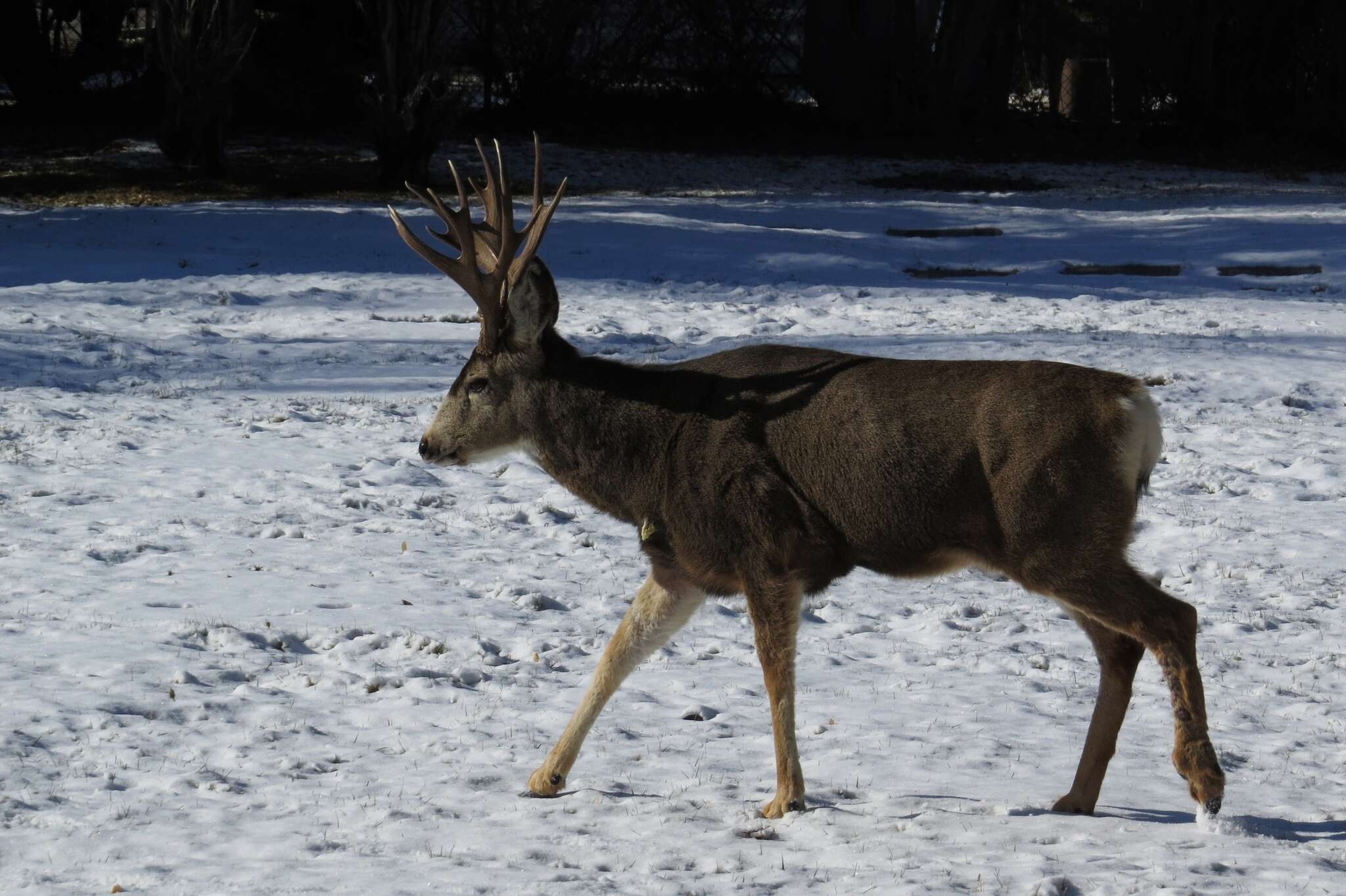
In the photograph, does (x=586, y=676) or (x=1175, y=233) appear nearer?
(x=586, y=676)

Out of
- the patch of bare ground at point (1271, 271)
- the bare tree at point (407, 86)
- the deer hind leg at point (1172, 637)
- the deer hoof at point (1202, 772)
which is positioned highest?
the bare tree at point (407, 86)

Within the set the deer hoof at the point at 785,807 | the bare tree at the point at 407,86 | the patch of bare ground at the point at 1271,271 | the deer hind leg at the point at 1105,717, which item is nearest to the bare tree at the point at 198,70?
the bare tree at the point at 407,86

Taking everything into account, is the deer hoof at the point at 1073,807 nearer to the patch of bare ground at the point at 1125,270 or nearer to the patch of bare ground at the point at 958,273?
the patch of bare ground at the point at 958,273

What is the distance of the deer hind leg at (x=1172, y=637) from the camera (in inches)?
183

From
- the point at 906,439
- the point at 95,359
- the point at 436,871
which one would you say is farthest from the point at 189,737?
the point at 95,359

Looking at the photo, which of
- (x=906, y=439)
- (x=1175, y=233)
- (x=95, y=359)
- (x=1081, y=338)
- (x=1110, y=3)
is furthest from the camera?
(x=1110, y=3)

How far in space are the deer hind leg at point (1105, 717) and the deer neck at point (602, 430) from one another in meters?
1.47

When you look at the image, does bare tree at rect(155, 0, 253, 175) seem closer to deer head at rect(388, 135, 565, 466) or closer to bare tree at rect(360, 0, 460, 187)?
bare tree at rect(360, 0, 460, 187)

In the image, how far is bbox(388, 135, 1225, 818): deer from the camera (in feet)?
15.4

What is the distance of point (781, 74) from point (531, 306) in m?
25.2

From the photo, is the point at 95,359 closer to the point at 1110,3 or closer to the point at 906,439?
the point at 906,439

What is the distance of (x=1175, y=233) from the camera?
18.2m

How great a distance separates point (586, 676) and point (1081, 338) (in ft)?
24.7

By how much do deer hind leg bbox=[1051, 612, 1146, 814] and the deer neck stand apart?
1.47m
